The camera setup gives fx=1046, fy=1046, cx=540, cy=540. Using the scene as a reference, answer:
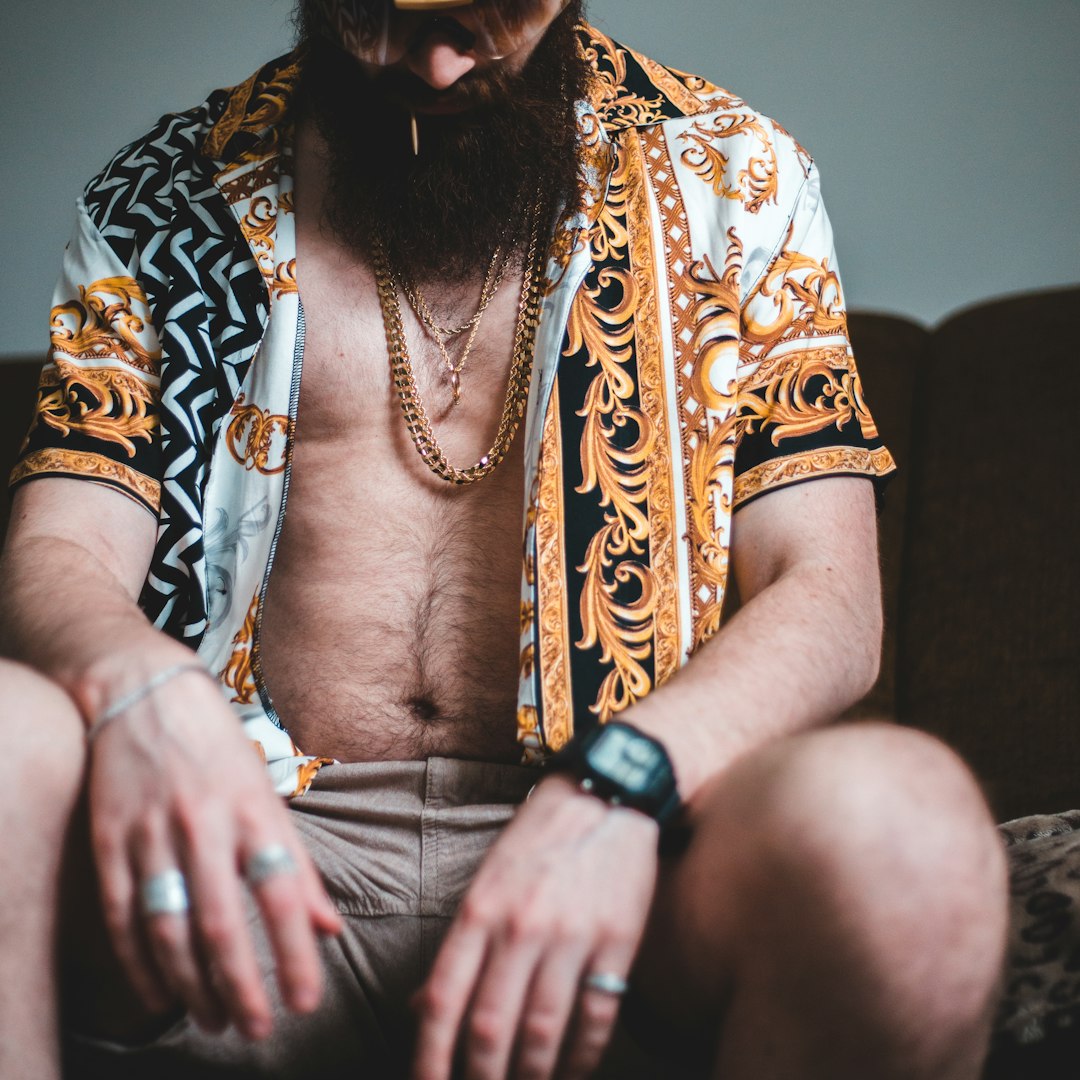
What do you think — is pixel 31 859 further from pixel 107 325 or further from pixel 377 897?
pixel 107 325

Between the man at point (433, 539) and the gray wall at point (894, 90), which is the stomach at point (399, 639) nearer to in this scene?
the man at point (433, 539)

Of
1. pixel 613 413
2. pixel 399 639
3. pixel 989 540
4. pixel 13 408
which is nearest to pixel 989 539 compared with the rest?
pixel 989 540

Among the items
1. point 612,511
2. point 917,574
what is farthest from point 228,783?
point 917,574

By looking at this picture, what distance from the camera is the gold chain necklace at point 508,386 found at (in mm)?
875

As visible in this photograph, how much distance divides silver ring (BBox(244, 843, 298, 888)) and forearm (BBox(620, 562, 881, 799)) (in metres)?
0.20

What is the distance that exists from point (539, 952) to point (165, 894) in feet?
0.59

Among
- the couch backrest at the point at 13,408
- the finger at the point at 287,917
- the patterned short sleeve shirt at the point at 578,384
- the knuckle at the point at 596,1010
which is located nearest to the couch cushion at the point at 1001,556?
the patterned short sleeve shirt at the point at 578,384

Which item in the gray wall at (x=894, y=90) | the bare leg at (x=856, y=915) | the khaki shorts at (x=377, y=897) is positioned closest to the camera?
the bare leg at (x=856, y=915)

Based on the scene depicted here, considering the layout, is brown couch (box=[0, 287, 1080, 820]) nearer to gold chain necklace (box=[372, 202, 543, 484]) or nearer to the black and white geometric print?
gold chain necklace (box=[372, 202, 543, 484])

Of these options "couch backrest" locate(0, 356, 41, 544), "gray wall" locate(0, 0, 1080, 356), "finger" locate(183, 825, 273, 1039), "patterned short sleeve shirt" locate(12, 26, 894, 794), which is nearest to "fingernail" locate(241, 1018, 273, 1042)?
"finger" locate(183, 825, 273, 1039)

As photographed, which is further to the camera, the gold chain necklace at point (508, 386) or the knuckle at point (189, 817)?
the gold chain necklace at point (508, 386)

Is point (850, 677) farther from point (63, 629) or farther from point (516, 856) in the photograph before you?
point (63, 629)

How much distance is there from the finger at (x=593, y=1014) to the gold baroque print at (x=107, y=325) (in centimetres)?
62

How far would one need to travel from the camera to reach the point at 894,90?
1537 millimetres
